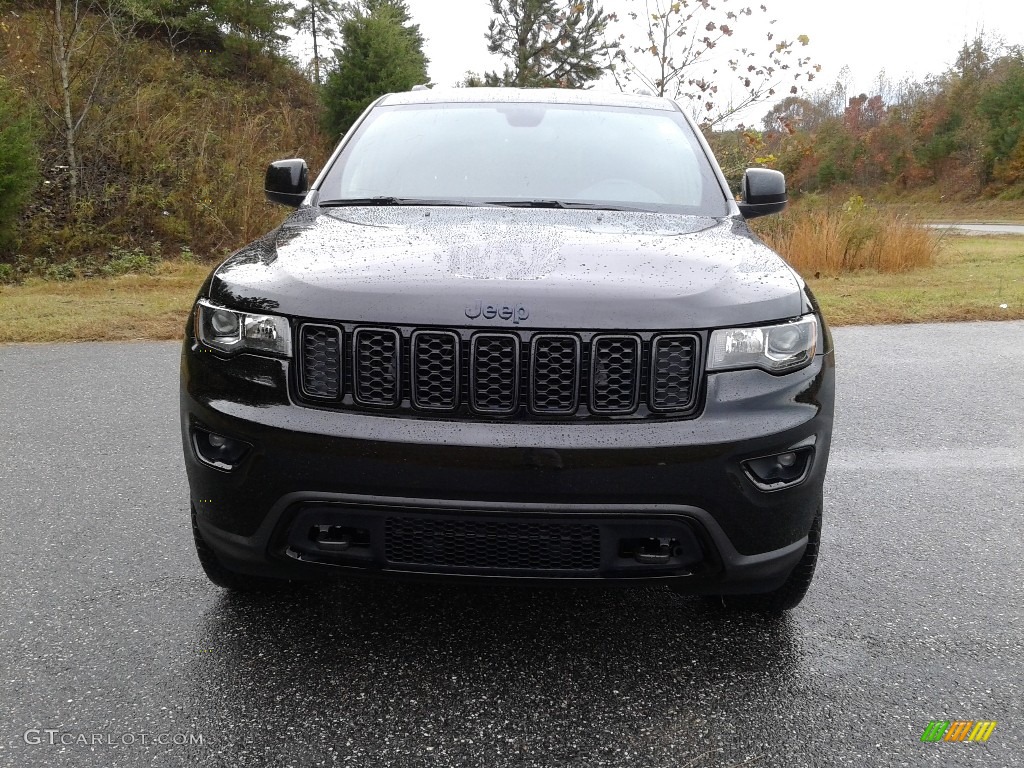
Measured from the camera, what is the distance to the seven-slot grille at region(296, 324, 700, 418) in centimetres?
202

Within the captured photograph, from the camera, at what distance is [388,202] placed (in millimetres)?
3078

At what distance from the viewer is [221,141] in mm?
16312

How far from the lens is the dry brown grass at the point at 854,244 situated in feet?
39.3

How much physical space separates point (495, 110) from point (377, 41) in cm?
2372

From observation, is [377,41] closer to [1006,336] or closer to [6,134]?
[6,134]

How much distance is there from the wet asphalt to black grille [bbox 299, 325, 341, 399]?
0.80 metres

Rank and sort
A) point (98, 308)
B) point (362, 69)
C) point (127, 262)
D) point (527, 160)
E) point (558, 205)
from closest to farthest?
point (558, 205) → point (527, 160) → point (98, 308) → point (127, 262) → point (362, 69)

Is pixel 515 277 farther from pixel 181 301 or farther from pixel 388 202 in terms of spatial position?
pixel 181 301

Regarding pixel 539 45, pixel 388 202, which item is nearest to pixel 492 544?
pixel 388 202

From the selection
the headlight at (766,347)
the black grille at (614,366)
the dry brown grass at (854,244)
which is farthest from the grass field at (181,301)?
the headlight at (766,347)

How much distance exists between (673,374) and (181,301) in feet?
26.2

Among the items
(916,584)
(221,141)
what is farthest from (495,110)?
(221,141)

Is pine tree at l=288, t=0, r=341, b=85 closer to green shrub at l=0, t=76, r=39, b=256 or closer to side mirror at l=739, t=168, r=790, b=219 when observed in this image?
green shrub at l=0, t=76, r=39, b=256

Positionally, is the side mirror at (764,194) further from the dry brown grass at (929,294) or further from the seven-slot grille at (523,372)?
the dry brown grass at (929,294)
